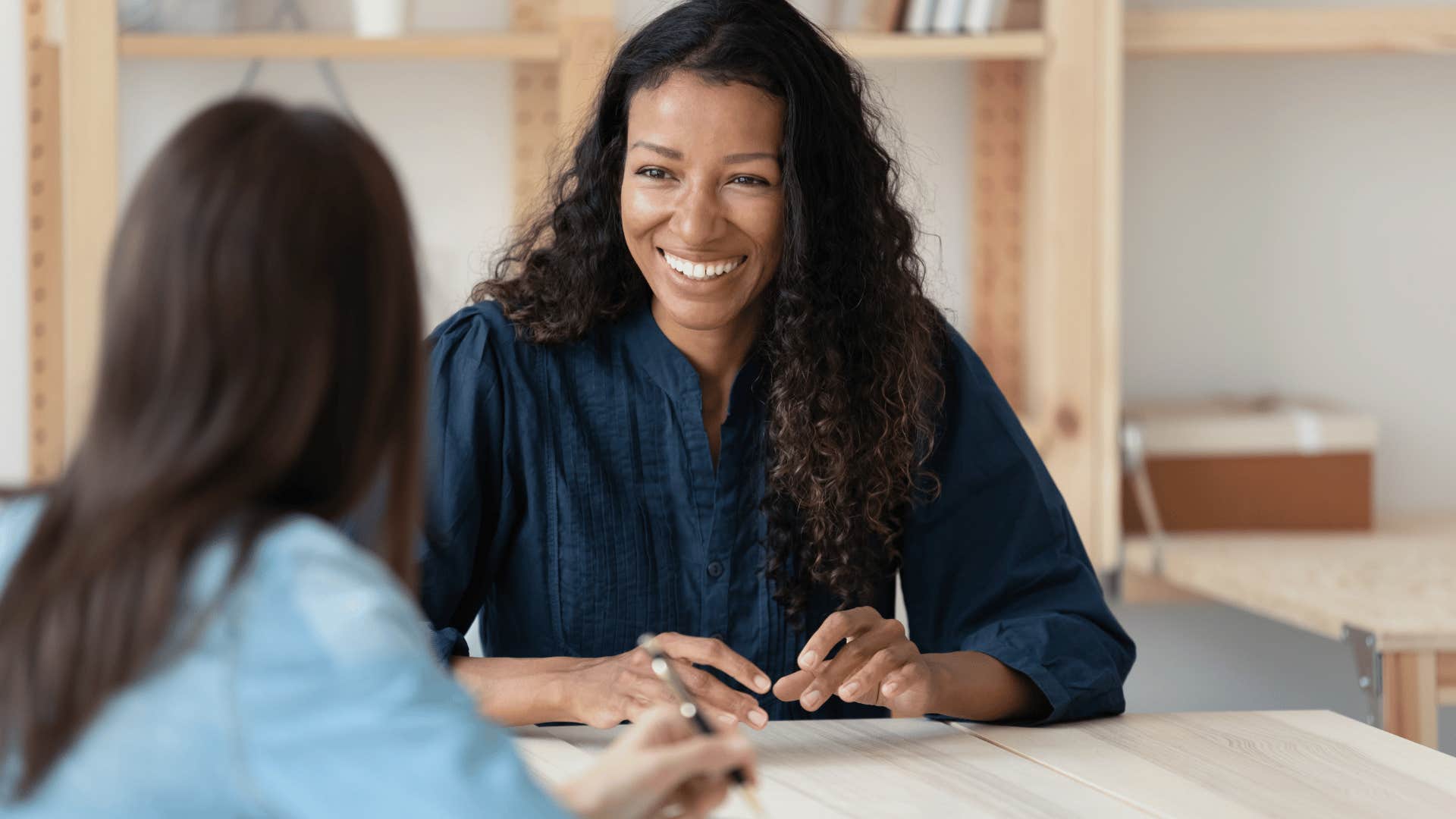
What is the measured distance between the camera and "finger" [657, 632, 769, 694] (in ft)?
3.83

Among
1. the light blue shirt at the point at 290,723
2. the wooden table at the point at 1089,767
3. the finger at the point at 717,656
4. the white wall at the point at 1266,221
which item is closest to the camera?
the light blue shirt at the point at 290,723

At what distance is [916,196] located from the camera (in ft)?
8.06

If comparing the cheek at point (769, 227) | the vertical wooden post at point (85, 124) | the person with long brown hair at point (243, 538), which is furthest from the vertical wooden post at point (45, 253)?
the person with long brown hair at point (243, 538)

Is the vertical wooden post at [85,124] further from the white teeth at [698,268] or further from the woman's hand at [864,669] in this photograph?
the woman's hand at [864,669]

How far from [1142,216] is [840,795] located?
177cm

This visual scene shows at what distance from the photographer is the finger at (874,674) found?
3.96 feet

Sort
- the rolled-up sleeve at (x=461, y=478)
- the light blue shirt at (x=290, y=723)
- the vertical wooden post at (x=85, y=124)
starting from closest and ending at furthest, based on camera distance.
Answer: the light blue shirt at (x=290, y=723) < the rolled-up sleeve at (x=461, y=478) < the vertical wooden post at (x=85, y=124)

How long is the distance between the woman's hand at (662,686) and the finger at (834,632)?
4 centimetres

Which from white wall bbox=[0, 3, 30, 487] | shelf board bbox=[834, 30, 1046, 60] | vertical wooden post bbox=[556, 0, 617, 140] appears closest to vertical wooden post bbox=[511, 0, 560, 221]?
vertical wooden post bbox=[556, 0, 617, 140]

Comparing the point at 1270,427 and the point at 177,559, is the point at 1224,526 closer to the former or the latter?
the point at 1270,427

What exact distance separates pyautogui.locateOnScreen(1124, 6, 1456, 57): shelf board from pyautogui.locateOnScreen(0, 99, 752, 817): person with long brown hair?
187 cm

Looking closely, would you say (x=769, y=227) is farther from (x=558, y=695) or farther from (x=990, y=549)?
(x=558, y=695)

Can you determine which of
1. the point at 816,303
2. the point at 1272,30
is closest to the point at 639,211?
the point at 816,303

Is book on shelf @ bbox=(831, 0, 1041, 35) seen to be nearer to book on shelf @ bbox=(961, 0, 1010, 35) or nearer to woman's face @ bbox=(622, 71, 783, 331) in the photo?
book on shelf @ bbox=(961, 0, 1010, 35)
